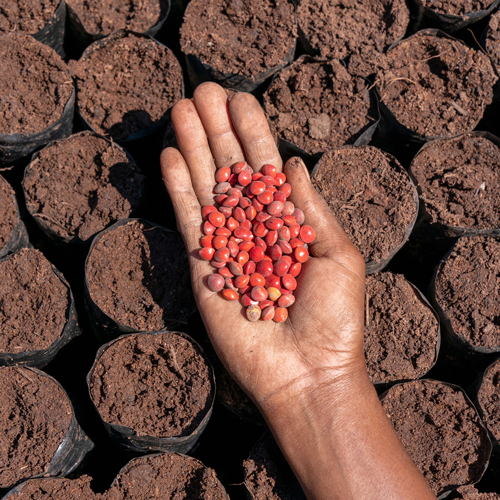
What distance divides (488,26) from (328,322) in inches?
92.2

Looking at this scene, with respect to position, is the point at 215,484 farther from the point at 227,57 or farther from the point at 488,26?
the point at 488,26

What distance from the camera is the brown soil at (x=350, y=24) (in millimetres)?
3062

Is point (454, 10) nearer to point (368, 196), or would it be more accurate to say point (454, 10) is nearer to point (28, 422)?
point (368, 196)

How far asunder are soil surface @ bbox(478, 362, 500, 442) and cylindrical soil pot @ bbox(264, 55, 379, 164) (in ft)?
4.76

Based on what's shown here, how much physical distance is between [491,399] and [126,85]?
8.98ft

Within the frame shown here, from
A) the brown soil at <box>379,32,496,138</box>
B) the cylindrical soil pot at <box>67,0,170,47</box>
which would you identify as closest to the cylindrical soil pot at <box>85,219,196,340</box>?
the cylindrical soil pot at <box>67,0,170,47</box>

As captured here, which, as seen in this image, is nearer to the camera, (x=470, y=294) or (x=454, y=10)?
(x=470, y=294)

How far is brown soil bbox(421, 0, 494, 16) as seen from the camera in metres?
3.15

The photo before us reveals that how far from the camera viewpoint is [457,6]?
3160 millimetres

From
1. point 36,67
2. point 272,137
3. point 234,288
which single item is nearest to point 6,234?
point 36,67

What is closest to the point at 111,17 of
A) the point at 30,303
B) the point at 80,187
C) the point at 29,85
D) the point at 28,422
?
the point at 29,85

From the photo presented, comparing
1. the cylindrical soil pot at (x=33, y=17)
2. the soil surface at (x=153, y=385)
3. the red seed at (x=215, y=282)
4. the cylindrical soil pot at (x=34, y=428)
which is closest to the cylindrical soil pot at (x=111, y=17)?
the cylindrical soil pot at (x=33, y=17)

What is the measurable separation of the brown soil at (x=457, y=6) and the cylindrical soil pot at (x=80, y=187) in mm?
2261

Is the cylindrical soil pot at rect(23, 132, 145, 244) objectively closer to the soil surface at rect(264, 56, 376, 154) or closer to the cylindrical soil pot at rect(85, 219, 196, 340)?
the cylindrical soil pot at rect(85, 219, 196, 340)
